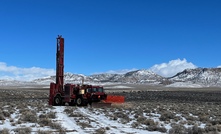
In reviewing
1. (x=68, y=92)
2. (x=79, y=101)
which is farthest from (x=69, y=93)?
(x=79, y=101)

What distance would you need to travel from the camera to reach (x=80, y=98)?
32375mm

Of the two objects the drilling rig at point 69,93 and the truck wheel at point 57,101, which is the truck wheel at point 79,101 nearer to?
the drilling rig at point 69,93

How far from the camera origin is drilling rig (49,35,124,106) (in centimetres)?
3231

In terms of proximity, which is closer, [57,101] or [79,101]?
[79,101]

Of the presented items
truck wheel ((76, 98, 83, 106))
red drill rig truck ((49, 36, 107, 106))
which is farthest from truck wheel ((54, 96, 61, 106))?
truck wheel ((76, 98, 83, 106))

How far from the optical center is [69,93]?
1278 inches

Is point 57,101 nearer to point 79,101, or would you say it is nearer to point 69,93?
point 69,93

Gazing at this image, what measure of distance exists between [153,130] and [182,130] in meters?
1.45

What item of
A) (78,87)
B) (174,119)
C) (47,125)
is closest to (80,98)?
(78,87)

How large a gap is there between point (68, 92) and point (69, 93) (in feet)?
0.50

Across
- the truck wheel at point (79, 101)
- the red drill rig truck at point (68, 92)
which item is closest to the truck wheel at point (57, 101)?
the red drill rig truck at point (68, 92)

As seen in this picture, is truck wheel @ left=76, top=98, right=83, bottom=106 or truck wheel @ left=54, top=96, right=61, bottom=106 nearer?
truck wheel @ left=76, top=98, right=83, bottom=106

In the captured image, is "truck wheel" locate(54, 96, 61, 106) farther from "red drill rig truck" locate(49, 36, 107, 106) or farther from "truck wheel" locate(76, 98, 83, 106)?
"truck wheel" locate(76, 98, 83, 106)

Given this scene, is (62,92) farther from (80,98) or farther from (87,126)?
(87,126)
